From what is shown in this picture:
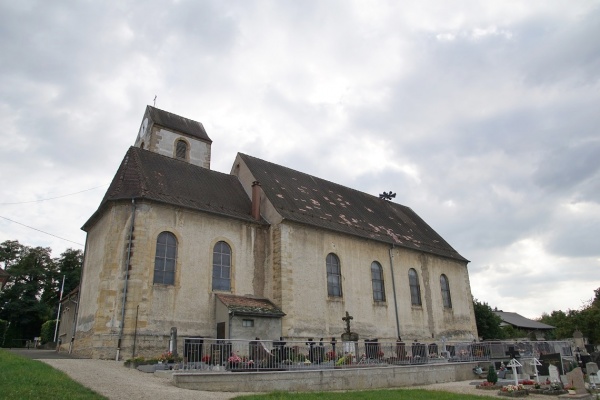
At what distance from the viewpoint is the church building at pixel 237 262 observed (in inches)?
740

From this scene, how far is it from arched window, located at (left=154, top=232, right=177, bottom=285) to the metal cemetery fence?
5124 mm

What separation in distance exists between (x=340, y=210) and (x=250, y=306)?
10.7m

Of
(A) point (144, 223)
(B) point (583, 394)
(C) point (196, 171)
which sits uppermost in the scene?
(C) point (196, 171)

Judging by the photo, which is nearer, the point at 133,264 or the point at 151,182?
the point at 133,264

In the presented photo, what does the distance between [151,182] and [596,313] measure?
4752cm

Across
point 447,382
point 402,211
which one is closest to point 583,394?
point 447,382

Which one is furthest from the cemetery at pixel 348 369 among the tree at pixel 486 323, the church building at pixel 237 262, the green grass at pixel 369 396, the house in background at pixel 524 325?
the house in background at pixel 524 325

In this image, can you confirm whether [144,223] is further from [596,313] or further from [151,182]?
[596,313]

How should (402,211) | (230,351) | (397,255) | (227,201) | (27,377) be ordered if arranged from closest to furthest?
(27,377) < (230,351) < (227,201) < (397,255) < (402,211)

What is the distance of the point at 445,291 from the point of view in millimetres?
31016

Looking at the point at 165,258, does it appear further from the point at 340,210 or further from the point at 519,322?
the point at 519,322

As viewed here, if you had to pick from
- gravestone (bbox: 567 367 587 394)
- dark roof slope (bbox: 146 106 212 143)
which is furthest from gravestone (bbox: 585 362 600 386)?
dark roof slope (bbox: 146 106 212 143)

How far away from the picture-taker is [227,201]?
77.8 ft

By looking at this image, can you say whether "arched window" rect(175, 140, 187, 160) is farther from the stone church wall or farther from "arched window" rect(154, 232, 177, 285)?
the stone church wall
